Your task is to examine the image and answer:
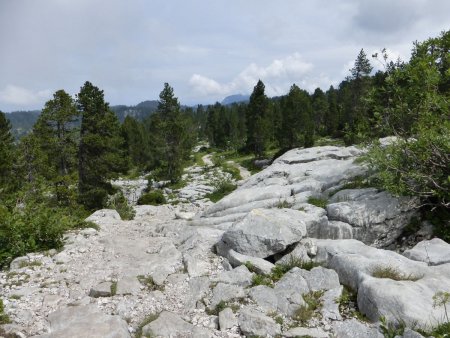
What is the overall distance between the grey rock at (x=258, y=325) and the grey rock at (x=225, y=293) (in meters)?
1.00

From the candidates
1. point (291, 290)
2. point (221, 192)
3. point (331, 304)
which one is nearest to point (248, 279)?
point (291, 290)

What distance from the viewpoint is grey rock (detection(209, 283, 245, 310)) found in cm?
984

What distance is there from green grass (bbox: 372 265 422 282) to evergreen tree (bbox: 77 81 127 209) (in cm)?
3146

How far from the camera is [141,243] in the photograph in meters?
15.5

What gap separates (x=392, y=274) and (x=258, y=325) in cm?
412

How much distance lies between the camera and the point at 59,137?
3322cm

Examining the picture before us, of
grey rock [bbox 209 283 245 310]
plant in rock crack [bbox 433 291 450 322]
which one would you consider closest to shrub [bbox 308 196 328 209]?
grey rock [bbox 209 283 245 310]

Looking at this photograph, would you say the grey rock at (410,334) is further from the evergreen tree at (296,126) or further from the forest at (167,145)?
the evergreen tree at (296,126)

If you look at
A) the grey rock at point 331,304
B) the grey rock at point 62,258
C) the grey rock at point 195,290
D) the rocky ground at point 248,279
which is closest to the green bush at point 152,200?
the rocky ground at point 248,279

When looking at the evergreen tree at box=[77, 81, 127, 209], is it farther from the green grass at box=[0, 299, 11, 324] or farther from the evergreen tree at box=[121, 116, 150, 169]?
the evergreen tree at box=[121, 116, 150, 169]

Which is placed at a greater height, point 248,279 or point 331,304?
point 248,279

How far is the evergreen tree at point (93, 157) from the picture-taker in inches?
1426

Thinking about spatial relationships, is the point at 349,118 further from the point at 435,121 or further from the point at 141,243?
the point at 141,243

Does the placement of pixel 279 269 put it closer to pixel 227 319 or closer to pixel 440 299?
pixel 227 319
